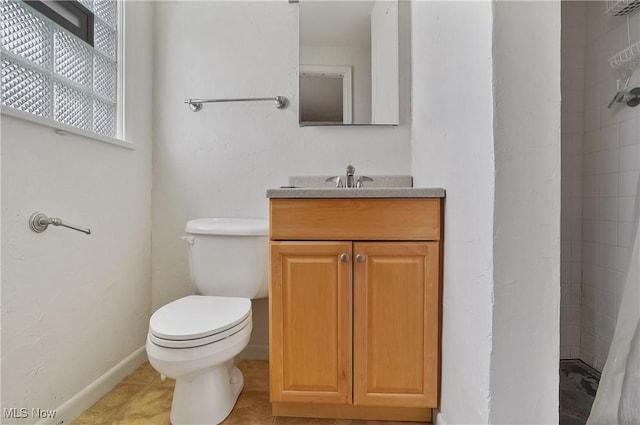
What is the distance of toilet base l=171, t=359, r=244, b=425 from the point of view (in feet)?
4.01

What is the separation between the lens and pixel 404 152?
1728 mm

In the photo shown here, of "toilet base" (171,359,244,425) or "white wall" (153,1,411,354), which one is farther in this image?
"white wall" (153,1,411,354)

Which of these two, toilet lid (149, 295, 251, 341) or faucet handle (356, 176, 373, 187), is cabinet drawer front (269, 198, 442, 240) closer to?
toilet lid (149, 295, 251, 341)

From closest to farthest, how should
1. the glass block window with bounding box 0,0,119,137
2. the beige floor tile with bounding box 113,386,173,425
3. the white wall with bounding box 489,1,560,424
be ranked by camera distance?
the white wall with bounding box 489,1,560,424
the glass block window with bounding box 0,0,119,137
the beige floor tile with bounding box 113,386,173,425

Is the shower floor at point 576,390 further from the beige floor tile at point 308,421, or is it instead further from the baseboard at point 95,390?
the baseboard at point 95,390

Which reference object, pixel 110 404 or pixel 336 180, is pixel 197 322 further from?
pixel 336 180

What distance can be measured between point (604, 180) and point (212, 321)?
1.88 m

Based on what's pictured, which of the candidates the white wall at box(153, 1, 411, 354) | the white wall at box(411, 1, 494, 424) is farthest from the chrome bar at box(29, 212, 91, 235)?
the white wall at box(411, 1, 494, 424)

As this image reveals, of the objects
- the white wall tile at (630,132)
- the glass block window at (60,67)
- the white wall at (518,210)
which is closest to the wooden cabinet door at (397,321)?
the white wall at (518,210)

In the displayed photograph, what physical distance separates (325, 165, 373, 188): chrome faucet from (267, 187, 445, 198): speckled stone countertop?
39 centimetres

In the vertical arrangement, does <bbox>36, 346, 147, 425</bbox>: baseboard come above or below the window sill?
below

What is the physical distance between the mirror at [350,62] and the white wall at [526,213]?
901 mm

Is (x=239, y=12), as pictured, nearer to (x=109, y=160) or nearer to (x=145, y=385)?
(x=109, y=160)

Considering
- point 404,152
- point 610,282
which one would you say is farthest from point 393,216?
point 610,282
